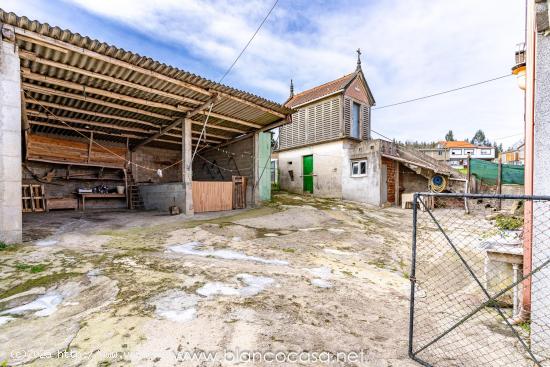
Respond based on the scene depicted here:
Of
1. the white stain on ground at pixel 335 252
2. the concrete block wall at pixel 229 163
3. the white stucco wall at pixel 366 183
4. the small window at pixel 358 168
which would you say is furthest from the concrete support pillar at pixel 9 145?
the small window at pixel 358 168

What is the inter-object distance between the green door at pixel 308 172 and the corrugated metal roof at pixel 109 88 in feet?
19.8

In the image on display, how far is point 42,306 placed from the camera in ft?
9.55

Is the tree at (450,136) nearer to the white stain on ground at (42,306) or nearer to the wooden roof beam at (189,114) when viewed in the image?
the wooden roof beam at (189,114)

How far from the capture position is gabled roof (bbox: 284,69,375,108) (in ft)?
49.3

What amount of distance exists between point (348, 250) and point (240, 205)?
6.40 metres

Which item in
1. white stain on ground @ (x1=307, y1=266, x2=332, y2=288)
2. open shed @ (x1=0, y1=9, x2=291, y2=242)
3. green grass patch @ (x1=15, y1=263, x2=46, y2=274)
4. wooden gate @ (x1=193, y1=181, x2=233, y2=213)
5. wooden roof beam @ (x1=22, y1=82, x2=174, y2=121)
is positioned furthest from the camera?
wooden gate @ (x1=193, y1=181, x2=233, y2=213)

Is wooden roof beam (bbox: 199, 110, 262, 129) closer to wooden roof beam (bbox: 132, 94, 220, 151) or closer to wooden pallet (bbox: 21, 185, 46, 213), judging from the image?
wooden roof beam (bbox: 132, 94, 220, 151)

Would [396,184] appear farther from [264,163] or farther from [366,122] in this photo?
[264,163]

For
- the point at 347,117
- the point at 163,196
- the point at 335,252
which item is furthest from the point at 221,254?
the point at 347,117

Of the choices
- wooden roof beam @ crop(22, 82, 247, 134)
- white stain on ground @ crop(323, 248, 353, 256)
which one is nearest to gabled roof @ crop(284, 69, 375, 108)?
wooden roof beam @ crop(22, 82, 247, 134)

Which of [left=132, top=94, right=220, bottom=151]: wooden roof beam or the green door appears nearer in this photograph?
[left=132, top=94, right=220, bottom=151]: wooden roof beam

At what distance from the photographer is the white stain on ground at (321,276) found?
3.75m

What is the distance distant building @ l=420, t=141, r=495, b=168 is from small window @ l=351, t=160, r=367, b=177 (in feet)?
137

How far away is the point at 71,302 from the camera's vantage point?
3.01 metres
